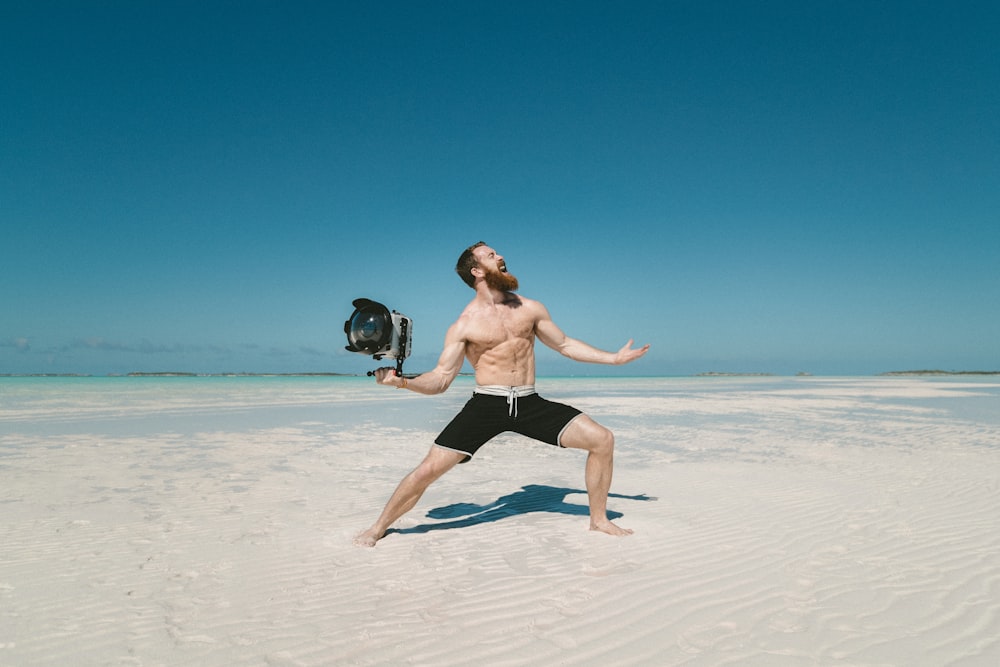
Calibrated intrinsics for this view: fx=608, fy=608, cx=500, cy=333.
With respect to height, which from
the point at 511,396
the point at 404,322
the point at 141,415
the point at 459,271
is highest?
the point at 459,271

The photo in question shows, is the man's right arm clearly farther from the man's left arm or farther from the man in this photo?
the man's left arm

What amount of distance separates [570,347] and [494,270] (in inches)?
36.0

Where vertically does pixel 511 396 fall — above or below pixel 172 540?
above

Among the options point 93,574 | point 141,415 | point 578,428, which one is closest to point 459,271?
point 578,428

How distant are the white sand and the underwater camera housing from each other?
5.11ft

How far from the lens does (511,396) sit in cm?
475

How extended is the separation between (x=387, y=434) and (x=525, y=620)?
10327 mm

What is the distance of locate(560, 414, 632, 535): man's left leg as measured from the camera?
479 centimetres

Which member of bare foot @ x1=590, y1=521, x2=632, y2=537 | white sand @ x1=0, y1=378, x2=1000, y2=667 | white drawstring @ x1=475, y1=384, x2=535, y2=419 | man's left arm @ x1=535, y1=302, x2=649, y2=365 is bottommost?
white sand @ x1=0, y1=378, x2=1000, y2=667

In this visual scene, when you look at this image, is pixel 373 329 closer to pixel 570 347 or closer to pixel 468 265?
pixel 468 265

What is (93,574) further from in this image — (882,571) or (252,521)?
(882,571)

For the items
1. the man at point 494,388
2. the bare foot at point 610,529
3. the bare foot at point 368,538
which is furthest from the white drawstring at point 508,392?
the bare foot at point 368,538

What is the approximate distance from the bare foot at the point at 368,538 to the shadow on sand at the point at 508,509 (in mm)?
344

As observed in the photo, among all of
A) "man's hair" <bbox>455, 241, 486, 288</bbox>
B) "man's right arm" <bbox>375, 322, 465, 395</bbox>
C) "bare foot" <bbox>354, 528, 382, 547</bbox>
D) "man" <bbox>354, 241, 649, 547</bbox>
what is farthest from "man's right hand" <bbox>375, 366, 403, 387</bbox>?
"bare foot" <bbox>354, 528, 382, 547</bbox>
